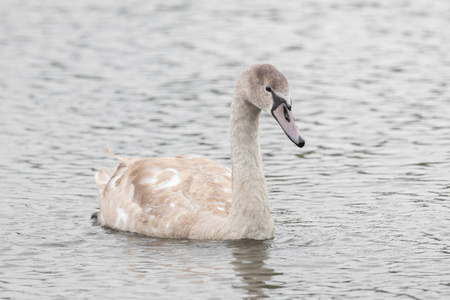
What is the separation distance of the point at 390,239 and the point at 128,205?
9.87 feet

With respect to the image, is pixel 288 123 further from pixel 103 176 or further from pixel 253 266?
pixel 103 176

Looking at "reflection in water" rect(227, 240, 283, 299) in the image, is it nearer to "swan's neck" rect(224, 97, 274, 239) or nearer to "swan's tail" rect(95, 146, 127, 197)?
"swan's neck" rect(224, 97, 274, 239)

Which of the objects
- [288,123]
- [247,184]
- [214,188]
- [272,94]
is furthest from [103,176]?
[288,123]

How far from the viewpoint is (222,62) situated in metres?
21.8

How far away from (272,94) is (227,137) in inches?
223

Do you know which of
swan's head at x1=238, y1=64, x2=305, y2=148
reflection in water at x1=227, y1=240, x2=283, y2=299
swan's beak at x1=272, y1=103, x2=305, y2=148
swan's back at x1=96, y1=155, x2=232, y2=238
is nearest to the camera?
reflection in water at x1=227, y1=240, x2=283, y2=299

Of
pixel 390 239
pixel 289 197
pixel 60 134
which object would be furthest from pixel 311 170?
pixel 60 134

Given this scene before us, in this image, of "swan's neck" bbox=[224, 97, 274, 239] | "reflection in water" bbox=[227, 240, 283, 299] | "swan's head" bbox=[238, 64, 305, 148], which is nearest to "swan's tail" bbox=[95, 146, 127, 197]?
"swan's neck" bbox=[224, 97, 274, 239]

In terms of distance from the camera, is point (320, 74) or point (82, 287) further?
point (320, 74)

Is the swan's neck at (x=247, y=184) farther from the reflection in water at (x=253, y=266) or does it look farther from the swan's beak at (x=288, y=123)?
the swan's beak at (x=288, y=123)

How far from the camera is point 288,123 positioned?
1043 centimetres

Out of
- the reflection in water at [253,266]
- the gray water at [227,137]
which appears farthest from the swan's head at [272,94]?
the gray water at [227,137]

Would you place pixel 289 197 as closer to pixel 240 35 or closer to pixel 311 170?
pixel 311 170

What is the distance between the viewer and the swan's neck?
11.1 metres
